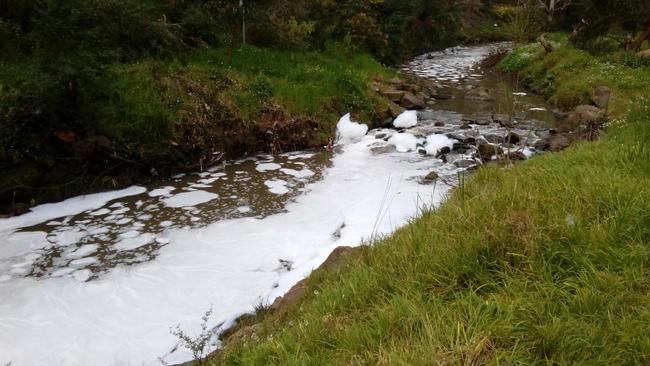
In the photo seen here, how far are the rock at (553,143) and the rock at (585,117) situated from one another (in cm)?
103

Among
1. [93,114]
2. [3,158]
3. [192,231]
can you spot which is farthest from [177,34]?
[192,231]

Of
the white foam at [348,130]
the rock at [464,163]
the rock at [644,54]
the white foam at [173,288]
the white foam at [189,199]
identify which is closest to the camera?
the white foam at [173,288]

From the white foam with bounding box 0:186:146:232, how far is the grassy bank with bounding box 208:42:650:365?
14.5 feet

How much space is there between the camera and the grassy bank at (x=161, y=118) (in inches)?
284

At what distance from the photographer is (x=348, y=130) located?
1161 centimetres

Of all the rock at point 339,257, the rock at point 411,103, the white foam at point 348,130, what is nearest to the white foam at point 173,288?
the rock at point 339,257

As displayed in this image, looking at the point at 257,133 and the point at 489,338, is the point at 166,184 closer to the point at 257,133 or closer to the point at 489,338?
the point at 257,133

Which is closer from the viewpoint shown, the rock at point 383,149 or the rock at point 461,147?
the rock at point 461,147

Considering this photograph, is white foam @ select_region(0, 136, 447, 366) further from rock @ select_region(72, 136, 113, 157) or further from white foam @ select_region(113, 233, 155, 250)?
rock @ select_region(72, 136, 113, 157)

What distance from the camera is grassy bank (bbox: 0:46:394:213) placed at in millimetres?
7219

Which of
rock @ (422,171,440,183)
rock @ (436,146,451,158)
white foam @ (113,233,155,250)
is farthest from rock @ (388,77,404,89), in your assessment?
white foam @ (113,233,155,250)

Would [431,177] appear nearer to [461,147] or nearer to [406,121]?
[461,147]

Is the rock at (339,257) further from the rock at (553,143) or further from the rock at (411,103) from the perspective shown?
the rock at (411,103)

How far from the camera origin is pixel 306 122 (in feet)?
36.6
